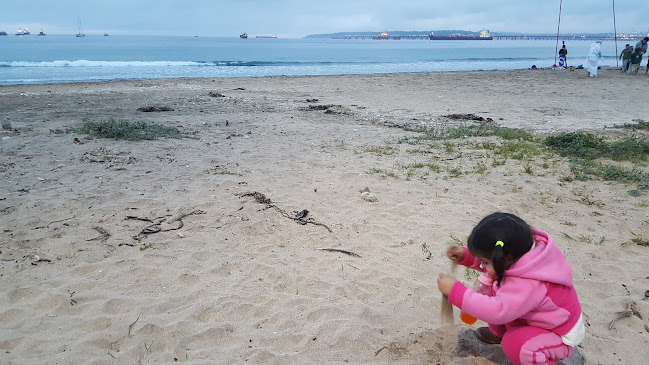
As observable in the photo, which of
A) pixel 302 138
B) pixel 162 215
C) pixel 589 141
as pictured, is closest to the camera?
pixel 162 215

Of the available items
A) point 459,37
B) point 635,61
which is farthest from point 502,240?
point 459,37

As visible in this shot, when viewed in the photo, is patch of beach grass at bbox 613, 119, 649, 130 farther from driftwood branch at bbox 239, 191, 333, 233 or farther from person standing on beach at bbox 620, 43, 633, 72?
person standing on beach at bbox 620, 43, 633, 72

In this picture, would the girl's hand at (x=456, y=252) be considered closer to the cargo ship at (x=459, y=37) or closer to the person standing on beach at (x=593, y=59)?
the person standing on beach at (x=593, y=59)

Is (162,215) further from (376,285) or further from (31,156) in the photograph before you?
(31,156)

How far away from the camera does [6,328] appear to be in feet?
9.22

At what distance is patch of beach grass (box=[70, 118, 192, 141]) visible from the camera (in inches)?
306

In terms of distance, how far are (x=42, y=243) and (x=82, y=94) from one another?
13.2 metres

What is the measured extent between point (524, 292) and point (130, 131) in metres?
7.51

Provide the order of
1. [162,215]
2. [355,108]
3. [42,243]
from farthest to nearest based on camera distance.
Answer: [355,108] < [162,215] < [42,243]

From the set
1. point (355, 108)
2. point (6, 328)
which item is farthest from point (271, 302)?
point (355, 108)

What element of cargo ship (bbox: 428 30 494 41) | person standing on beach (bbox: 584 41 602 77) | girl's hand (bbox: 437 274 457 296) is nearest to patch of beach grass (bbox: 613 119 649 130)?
girl's hand (bbox: 437 274 457 296)

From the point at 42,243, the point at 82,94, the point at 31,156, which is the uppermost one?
the point at 82,94

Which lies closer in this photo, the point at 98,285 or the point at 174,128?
the point at 98,285

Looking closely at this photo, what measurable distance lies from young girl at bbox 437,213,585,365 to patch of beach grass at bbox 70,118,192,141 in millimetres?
6853
